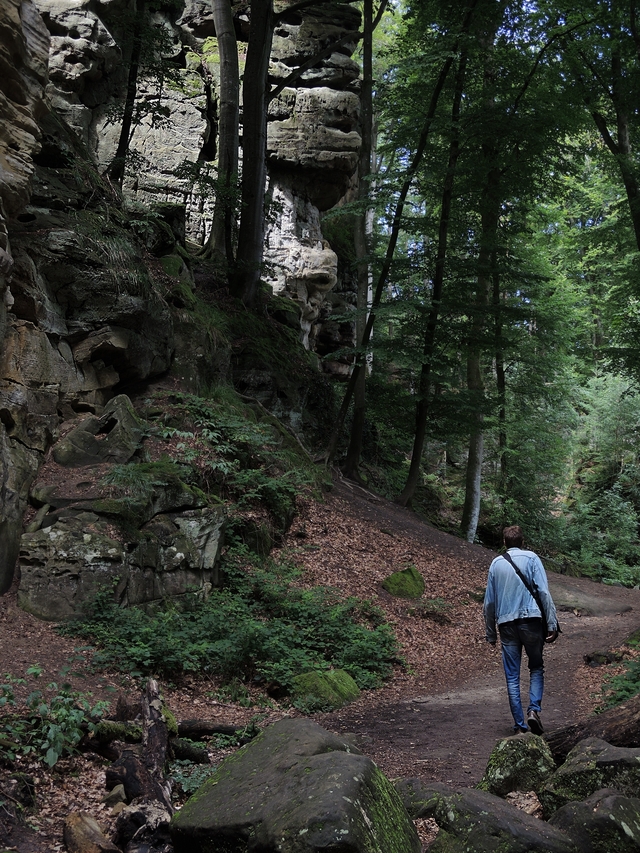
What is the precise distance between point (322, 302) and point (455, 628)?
44.5 feet

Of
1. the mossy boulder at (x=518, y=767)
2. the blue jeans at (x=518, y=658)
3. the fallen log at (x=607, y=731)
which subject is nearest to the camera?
the mossy boulder at (x=518, y=767)

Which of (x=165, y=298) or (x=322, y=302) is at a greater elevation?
(x=322, y=302)

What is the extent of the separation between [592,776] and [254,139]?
1489 cm

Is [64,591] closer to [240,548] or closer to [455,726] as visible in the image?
[240,548]

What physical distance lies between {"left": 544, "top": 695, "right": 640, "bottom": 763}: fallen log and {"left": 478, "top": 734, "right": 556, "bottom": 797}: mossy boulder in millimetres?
364

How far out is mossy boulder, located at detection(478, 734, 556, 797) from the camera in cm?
404

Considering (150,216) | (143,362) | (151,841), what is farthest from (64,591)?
(150,216)

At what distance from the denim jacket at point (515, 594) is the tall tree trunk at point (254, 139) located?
37.3 ft

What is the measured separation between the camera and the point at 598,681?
7.57m

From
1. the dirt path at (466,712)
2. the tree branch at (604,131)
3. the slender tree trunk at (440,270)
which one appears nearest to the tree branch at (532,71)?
the slender tree trunk at (440,270)

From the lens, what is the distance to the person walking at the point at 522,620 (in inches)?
215

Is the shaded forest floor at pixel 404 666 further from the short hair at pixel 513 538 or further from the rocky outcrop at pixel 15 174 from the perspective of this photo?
the short hair at pixel 513 538

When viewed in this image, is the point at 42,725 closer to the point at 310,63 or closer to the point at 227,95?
the point at 227,95

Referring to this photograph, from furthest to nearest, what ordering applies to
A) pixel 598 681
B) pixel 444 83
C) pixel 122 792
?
pixel 444 83 < pixel 598 681 < pixel 122 792
